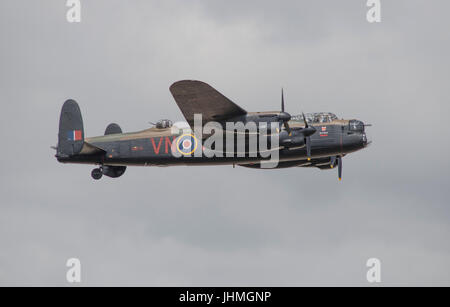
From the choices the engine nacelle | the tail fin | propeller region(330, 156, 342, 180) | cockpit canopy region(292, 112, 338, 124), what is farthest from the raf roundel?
propeller region(330, 156, 342, 180)

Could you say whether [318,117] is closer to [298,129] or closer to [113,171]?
[298,129]

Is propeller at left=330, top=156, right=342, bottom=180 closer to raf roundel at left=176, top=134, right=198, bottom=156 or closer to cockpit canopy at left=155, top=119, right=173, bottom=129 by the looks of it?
raf roundel at left=176, top=134, right=198, bottom=156

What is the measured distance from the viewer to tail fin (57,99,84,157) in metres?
44.7

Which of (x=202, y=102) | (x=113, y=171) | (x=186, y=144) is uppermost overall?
(x=202, y=102)

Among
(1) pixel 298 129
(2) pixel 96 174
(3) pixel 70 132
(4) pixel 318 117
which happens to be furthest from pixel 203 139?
(3) pixel 70 132

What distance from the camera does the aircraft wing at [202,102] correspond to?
40000 mm

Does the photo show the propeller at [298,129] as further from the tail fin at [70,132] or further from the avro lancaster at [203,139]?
the tail fin at [70,132]

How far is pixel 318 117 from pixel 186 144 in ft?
19.9

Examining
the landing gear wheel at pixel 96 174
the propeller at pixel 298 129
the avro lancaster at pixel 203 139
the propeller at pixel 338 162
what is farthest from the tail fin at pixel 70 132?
the propeller at pixel 338 162

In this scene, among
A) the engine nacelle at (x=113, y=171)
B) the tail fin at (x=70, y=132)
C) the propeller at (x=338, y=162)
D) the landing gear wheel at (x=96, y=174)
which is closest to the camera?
the tail fin at (x=70, y=132)

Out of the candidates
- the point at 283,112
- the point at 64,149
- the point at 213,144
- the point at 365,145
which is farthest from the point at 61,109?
the point at 365,145

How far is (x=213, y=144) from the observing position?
A: 43.6 metres

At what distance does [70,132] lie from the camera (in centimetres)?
4481

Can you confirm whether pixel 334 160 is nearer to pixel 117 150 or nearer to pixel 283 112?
pixel 283 112
